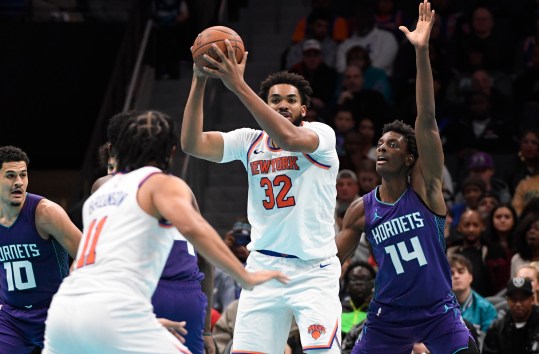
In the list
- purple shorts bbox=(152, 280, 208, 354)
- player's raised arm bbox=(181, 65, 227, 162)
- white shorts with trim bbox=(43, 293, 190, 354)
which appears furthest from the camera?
player's raised arm bbox=(181, 65, 227, 162)

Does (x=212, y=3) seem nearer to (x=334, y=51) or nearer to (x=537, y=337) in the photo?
(x=334, y=51)

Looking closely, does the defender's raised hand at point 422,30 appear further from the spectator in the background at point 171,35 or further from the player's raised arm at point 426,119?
the spectator in the background at point 171,35

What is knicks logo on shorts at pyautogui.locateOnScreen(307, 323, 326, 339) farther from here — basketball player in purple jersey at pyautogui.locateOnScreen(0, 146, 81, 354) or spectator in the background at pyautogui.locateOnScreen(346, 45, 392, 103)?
spectator in the background at pyautogui.locateOnScreen(346, 45, 392, 103)

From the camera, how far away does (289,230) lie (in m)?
7.45

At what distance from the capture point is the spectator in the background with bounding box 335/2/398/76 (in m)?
15.2

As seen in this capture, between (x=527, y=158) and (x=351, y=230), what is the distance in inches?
221

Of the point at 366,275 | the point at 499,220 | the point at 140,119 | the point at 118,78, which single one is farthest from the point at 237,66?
the point at 118,78

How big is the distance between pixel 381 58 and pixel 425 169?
7601 millimetres

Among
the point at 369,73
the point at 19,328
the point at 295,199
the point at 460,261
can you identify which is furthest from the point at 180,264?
the point at 369,73

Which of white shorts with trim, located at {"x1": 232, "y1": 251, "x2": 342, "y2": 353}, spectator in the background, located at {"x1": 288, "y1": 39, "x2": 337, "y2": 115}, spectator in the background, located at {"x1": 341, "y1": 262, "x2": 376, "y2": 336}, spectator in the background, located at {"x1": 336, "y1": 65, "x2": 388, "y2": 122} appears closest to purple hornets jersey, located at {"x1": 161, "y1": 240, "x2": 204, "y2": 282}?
white shorts with trim, located at {"x1": 232, "y1": 251, "x2": 342, "y2": 353}

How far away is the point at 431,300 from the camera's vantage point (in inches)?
302

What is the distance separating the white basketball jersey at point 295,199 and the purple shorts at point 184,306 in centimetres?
75

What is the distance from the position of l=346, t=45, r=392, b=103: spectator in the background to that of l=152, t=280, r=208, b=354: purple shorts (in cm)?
825

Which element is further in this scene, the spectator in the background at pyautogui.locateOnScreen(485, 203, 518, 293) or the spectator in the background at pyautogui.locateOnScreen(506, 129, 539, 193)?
the spectator in the background at pyautogui.locateOnScreen(506, 129, 539, 193)
